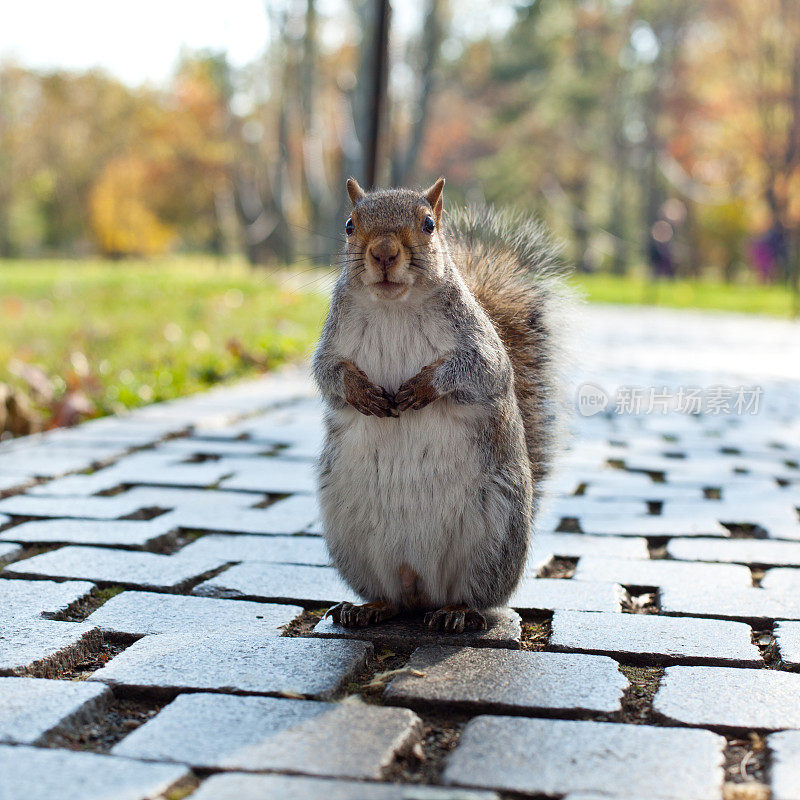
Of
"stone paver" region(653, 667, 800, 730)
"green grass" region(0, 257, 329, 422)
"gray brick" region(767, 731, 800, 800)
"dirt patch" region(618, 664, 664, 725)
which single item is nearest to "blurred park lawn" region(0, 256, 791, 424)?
"green grass" region(0, 257, 329, 422)

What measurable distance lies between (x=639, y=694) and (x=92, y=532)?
6.52ft

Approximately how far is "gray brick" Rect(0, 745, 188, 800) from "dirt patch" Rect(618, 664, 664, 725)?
898 mm

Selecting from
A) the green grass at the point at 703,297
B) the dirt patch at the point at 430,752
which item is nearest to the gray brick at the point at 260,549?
the dirt patch at the point at 430,752

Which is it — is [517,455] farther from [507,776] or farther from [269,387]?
[269,387]

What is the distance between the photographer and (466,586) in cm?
249

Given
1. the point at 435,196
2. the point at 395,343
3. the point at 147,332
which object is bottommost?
the point at 147,332

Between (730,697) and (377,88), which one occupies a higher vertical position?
(377,88)

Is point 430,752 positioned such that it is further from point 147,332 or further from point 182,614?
point 147,332

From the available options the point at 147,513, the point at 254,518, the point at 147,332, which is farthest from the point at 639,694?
the point at 147,332

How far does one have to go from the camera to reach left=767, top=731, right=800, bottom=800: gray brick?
5.47ft

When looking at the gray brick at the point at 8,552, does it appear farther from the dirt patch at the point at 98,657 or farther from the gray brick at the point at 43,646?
the dirt patch at the point at 98,657

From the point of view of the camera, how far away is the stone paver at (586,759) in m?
1.67

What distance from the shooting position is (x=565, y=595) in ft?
9.34

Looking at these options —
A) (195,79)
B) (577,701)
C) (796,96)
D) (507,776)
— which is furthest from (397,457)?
(195,79)
